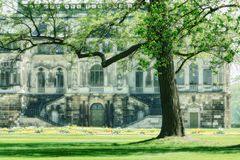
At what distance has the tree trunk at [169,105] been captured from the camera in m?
29.8

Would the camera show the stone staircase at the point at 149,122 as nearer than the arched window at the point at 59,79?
Yes

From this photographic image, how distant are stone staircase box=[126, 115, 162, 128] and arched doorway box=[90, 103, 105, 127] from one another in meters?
4.86

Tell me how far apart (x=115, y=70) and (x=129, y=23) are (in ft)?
114

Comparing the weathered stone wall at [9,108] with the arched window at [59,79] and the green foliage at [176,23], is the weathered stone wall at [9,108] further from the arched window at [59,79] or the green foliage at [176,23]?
the green foliage at [176,23]

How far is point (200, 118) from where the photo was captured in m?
66.9

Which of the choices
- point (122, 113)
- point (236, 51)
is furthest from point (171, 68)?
point (122, 113)

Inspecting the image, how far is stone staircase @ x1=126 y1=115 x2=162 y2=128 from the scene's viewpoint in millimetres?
64062

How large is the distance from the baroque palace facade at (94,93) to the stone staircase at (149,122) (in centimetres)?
182

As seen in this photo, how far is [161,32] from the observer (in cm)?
2406

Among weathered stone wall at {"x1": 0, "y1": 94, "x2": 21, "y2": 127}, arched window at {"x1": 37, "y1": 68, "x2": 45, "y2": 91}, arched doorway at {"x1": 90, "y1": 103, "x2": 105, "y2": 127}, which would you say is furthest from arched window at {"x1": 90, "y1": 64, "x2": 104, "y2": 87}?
weathered stone wall at {"x1": 0, "y1": 94, "x2": 21, "y2": 127}

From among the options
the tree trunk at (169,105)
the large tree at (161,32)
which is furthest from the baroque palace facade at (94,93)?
the tree trunk at (169,105)

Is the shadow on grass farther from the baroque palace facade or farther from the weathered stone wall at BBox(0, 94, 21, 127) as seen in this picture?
the weathered stone wall at BBox(0, 94, 21, 127)

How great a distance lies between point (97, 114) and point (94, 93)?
8.03 ft

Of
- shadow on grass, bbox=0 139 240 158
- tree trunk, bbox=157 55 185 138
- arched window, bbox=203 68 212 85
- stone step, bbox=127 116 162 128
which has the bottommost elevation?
stone step, bbox=127 116 162 128
